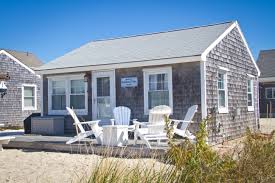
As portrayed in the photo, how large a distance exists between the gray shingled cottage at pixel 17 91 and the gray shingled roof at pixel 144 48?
20.8 ft

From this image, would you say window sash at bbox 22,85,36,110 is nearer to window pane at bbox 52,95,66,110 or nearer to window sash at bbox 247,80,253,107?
window pane at bbox 52,95,66,110

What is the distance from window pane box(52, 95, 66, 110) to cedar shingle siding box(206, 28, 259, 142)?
5723 millimetres

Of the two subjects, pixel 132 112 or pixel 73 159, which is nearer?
pixel 73 159

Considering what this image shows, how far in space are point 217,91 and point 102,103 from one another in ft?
13.1

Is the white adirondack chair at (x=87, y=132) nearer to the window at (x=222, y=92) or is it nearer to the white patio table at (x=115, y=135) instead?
the white patio table at (x=115, y=135)

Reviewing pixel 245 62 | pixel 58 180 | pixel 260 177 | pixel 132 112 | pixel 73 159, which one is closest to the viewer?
pixel 260 177

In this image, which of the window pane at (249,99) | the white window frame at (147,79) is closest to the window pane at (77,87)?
the white window frame at (147,79)

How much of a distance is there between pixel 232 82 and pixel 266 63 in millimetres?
16808

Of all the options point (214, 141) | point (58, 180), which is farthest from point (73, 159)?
point (214, 141)

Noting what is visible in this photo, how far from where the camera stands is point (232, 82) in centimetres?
1305

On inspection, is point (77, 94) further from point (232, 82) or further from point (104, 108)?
point (232, 82)

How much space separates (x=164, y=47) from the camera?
12719 millimetres

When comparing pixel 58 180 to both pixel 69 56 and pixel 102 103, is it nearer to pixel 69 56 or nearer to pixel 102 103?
pixel 102 103

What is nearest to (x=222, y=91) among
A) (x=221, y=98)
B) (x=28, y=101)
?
(x=221, y=98)
